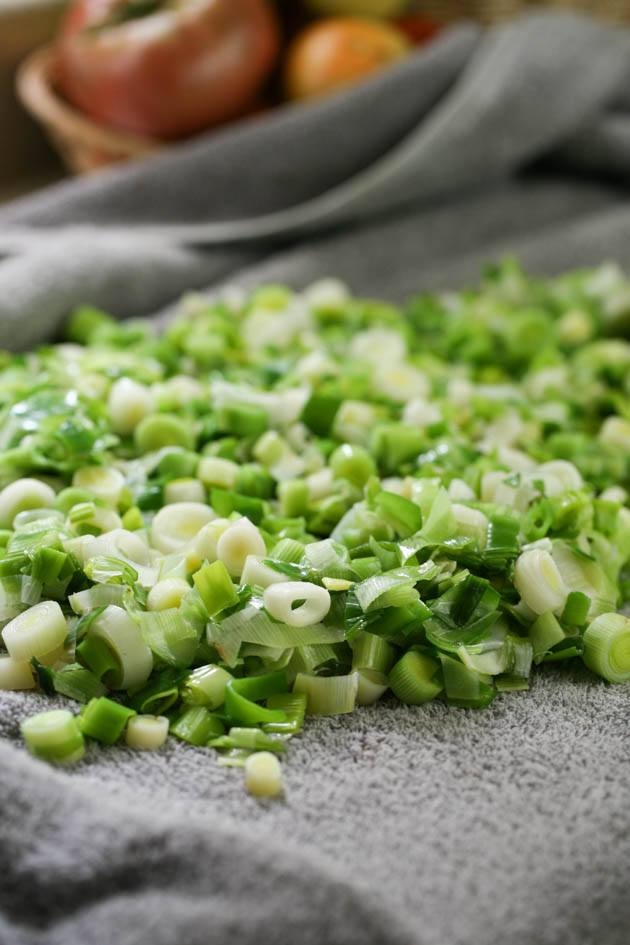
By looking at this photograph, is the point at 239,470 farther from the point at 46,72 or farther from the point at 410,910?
the point at 46,72

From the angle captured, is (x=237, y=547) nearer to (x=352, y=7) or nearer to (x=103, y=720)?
(x=103, y=720)

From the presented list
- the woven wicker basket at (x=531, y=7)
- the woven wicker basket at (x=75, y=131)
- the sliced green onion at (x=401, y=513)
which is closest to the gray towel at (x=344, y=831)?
the sliced green onion at (x=401, y=513)

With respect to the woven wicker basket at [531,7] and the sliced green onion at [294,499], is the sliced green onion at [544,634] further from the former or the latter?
the woven wicker basket at [531,7]

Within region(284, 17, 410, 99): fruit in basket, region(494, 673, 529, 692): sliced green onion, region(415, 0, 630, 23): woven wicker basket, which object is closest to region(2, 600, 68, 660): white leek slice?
region(494, 673, 529, 692): sliced green onion

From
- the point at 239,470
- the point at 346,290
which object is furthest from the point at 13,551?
the point at 346,290

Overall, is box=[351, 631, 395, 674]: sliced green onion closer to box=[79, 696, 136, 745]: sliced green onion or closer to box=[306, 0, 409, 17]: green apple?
box=[79, 696, 136, 745]: sliced green onion

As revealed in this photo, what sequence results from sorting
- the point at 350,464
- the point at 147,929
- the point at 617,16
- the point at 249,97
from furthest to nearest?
the point at 617,16 < the point at 249,97 < the point at 350,464 < the point at 147,929

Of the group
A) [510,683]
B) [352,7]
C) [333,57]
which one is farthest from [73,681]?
[352,7]

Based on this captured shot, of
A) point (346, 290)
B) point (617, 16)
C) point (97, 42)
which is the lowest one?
point (346, 290)

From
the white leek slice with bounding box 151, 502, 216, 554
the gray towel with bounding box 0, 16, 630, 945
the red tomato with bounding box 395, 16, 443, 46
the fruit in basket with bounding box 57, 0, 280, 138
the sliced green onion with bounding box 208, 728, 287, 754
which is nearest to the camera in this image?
the gray towel with bounding box 0, 16, 630, 945
